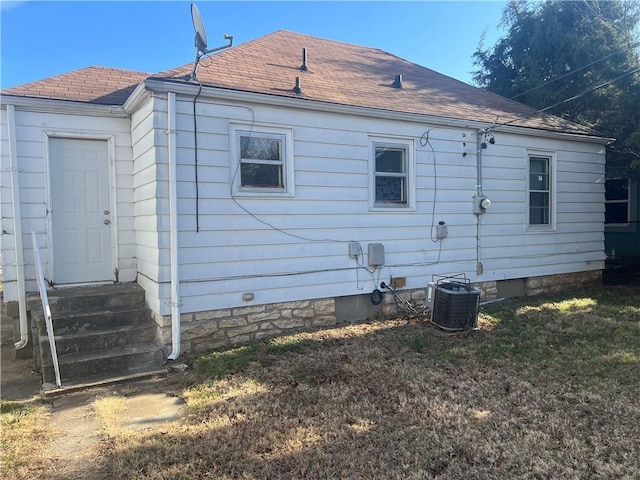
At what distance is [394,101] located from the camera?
727 cm

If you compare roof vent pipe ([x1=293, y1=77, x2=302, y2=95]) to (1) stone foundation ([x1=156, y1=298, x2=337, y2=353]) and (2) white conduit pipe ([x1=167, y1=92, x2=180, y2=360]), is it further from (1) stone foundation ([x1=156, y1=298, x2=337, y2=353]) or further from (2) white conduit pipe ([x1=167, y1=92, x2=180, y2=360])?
(1) stone foundation ([x1=156, y1=298, x2=337, y2=353])

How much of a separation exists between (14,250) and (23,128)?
1.58 metres

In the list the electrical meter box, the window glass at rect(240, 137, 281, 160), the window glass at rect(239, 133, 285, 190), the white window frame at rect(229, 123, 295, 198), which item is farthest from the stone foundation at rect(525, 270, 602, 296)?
the window glass at rect(240, 137, 281, 160)

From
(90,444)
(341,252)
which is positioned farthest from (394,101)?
(90,444)

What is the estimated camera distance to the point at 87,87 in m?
6.55

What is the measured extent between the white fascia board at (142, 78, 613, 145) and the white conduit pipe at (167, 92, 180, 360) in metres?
0.16

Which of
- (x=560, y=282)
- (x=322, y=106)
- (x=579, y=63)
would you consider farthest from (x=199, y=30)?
(x=579, y=63)

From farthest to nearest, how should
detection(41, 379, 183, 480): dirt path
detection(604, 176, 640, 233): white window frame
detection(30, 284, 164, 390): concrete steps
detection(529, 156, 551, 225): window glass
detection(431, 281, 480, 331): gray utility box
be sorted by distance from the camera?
detection(604, 176, 640, 233): white window frame, detection(529, 156, 551, 225): window glass, detection(431, 281, 480, 331): gray utility box, detection(30, 284, 164, 390): concrete steps, detection(41, 379, 183, 480): dirt path

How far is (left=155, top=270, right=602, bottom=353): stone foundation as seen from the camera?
216 inches

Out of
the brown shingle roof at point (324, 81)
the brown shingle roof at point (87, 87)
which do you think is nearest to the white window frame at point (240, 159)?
the brown shingle roof at point (324, 81)

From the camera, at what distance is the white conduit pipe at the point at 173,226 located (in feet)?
17.2

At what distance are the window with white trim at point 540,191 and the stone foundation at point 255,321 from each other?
10.2ft

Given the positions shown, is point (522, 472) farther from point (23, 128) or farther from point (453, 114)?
point (23, 128)

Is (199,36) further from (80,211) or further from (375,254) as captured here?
(375,254)
